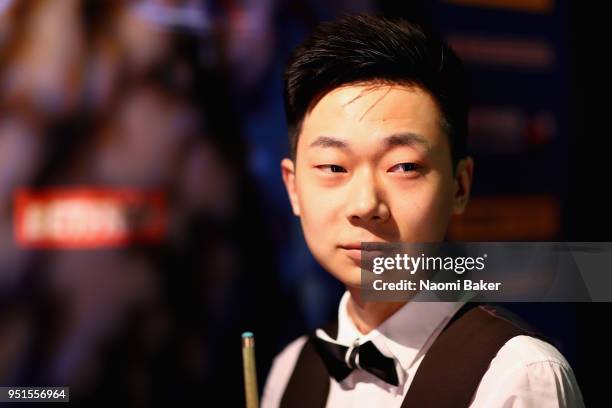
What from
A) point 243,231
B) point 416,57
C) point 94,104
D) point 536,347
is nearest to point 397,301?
point 536,347

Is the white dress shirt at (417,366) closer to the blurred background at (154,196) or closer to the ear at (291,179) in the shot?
the ear at (291,179)

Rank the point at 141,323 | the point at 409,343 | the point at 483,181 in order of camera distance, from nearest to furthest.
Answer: the point at 409,343 < the point at 141,323 < the point at 483,181

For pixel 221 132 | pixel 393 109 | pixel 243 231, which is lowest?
pixel 243 231

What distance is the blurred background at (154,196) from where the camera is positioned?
1.61 m

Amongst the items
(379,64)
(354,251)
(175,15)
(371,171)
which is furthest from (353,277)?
(175,15)

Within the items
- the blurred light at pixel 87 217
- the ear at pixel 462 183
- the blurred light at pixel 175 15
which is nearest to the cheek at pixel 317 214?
the ear at pixel 462 183

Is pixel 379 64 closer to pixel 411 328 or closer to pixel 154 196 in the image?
pixel 411 328

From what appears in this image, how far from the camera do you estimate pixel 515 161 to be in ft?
6.92

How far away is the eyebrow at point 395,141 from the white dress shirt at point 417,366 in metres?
0.25

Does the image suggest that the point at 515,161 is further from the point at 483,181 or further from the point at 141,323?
the point at 141,323

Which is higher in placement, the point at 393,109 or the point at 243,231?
the point at 393,109

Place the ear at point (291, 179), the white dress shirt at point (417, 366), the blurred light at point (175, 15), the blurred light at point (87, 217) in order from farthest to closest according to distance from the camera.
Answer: the blurred light at point (175, 15) < the blurred light at point (87, 217) < the ear at point (291, 179) < the white dress shirt at point (417, 366)

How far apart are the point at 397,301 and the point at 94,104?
3.26 feet

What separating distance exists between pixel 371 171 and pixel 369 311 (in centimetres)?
24
